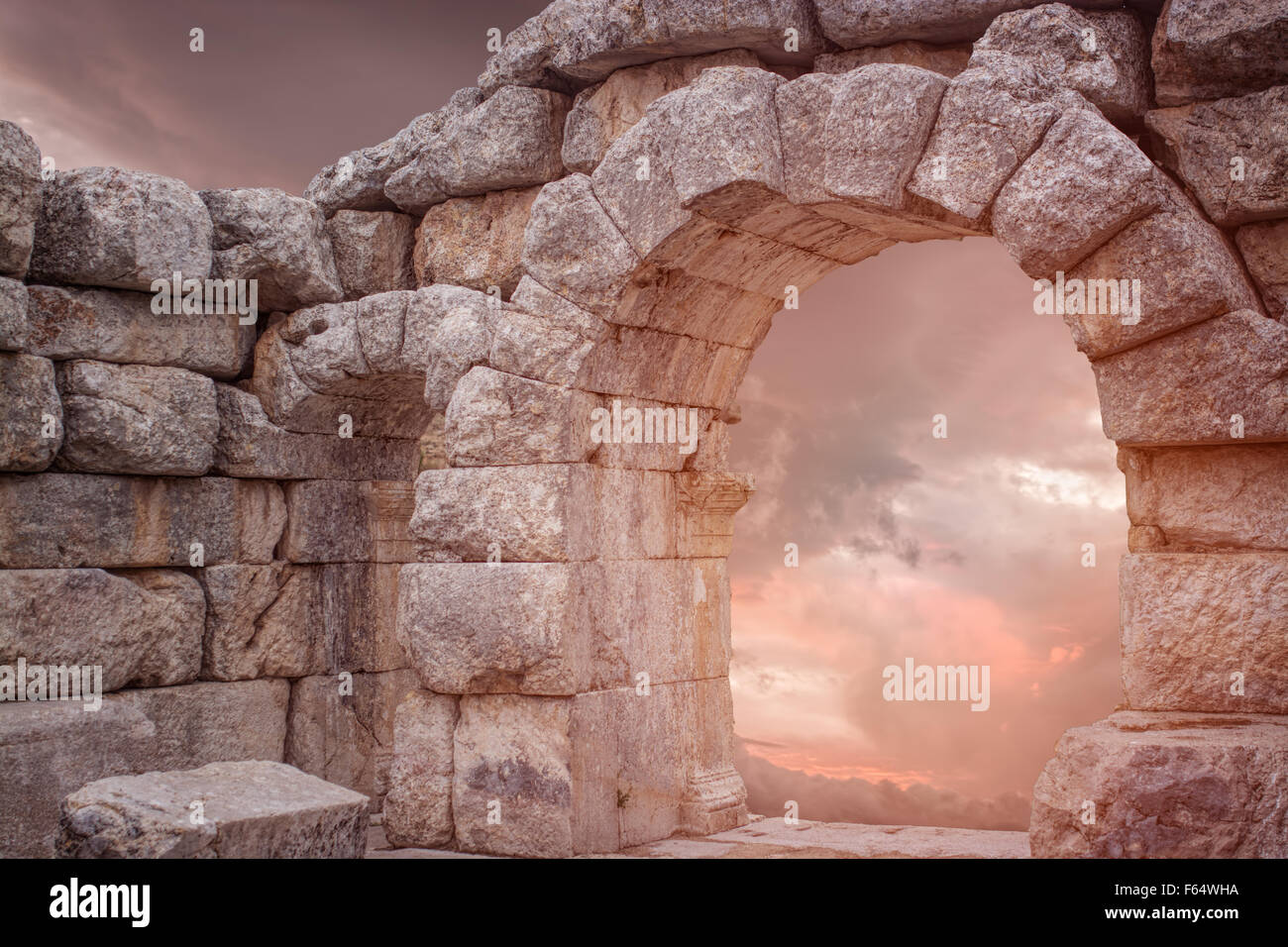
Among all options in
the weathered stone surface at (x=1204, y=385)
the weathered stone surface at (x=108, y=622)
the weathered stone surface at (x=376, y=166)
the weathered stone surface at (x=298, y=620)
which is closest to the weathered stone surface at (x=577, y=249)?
the weathered stone surface at (x=376, y=166)

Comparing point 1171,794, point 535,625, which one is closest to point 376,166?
point 535,625

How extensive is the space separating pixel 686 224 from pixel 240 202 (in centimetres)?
295

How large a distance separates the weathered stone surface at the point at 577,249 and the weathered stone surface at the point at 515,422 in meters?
0.47

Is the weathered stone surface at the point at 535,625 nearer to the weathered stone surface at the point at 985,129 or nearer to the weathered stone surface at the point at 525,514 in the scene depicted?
the weathered stone surface at the point at 525,514

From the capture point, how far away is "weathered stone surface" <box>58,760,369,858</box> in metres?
3.96

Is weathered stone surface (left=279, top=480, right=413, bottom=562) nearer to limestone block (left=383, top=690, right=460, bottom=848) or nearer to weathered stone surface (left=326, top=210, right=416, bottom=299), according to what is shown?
weathered stone surface (left=326, top=210, right=416, bottom=299)

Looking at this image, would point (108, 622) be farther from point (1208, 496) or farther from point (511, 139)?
point (1208, 496)

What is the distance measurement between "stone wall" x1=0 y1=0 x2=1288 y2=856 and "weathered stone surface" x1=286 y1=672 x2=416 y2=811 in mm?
25

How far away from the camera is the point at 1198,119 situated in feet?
16.4

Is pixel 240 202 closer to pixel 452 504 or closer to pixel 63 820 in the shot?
pixel 452 504

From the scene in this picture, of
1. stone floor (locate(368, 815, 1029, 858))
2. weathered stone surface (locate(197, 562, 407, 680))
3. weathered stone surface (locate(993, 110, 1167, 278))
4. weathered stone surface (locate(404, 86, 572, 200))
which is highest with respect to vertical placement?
weathered stone surface (locate(404, 86, 572, 200))

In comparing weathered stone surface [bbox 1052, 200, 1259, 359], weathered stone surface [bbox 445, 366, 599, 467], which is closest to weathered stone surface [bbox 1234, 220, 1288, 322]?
weathered stone surface [bbox 1052, 200, 1259, 359]

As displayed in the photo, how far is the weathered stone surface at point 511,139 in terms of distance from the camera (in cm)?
669
